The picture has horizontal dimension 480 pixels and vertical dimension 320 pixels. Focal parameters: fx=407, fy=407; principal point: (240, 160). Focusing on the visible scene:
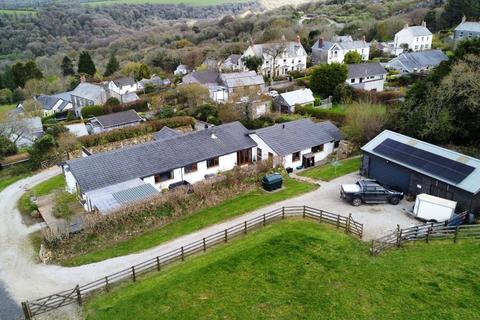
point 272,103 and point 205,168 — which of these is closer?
point 205,168

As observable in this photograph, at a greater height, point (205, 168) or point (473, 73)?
point (473, 73)

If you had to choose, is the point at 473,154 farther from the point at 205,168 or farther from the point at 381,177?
the point at 205,168

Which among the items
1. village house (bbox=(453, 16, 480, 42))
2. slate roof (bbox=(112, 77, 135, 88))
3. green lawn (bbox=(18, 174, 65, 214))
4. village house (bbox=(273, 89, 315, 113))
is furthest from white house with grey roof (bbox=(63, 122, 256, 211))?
village house (bbox=(453, 16, 480, 42))

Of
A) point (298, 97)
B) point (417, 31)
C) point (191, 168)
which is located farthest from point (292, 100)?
point (417, 31)

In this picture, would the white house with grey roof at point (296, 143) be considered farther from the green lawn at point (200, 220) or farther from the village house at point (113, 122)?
the village house at point (113, 122)

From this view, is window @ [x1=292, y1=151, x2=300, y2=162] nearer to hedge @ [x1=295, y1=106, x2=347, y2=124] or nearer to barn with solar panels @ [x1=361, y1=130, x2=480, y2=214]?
barn with solar panels @ [x1=361, y1=130, x2=480, y2=214]

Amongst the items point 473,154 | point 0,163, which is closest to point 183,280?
point 473,154
